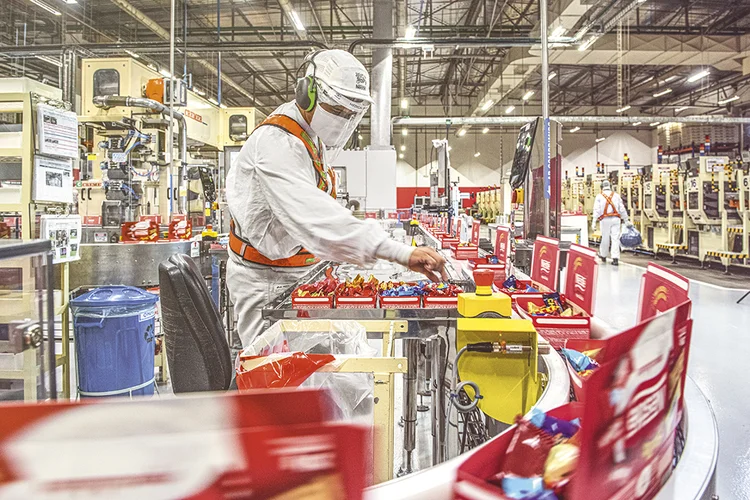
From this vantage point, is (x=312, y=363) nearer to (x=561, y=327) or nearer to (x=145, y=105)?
(x=561, y=327)

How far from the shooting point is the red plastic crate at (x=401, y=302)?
1663 mm

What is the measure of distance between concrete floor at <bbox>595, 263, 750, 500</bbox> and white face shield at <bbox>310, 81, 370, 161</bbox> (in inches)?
85.2

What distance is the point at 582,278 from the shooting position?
7.68ft

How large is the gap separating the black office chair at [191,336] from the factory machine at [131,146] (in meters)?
3.11

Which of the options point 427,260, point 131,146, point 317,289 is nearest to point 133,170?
point 131,146

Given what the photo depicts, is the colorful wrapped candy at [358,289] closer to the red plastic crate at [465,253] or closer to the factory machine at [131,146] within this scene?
the red plastic crate at [465,253]

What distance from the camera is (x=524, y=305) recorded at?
2.02m

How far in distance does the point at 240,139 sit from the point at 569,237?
6.59m

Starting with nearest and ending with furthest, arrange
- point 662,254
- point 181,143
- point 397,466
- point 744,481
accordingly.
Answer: point 744,481 → point 397,466 → point 181,143 → point 662,254

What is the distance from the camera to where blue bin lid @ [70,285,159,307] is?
9.45 feet

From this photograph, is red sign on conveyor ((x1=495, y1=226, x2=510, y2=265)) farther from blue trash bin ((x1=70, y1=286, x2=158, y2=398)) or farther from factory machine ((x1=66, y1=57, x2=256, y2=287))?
blue trash bin ((x1=70, y1=286, x2=158, y2=398))

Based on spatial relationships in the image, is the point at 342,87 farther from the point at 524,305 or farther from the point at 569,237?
the point at 569,237

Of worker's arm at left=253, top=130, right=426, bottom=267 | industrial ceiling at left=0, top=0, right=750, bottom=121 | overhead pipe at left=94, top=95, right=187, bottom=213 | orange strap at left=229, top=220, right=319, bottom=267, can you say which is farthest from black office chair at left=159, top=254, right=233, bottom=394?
industrial ceiling at left=0, top=0, right=750, bottom=121

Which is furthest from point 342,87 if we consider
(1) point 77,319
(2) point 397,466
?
(1) point 77,319
